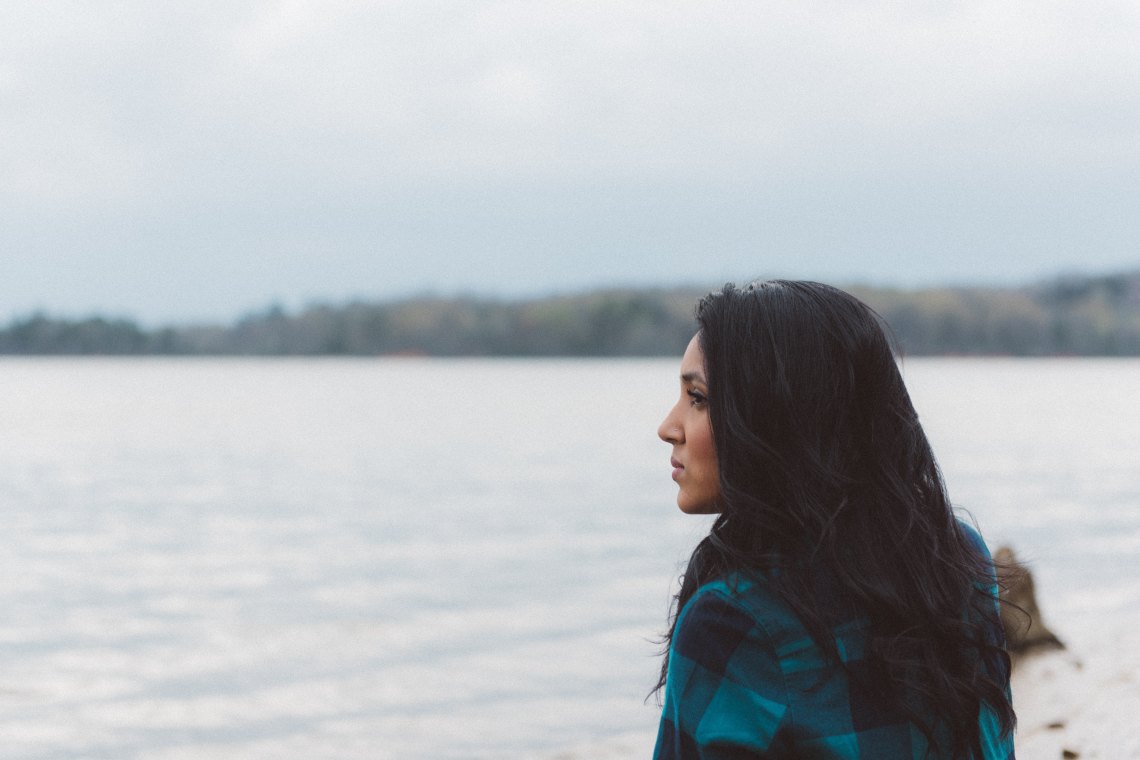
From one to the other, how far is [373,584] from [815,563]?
51.7ft

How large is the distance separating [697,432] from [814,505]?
0.24 meters

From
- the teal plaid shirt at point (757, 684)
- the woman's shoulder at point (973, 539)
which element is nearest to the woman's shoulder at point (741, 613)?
the teal plaid shirt at point (757, 684)

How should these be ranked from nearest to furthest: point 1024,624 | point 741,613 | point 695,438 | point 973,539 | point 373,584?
point 741,613
point 695,438
point 973,539
point 1024,624
point 373,584

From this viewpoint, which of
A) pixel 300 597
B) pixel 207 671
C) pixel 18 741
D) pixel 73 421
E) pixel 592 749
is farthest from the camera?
pixel 73 421

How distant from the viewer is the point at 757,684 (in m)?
1.87

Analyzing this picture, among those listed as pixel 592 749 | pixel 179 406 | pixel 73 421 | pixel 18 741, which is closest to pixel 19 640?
pixel 18 741

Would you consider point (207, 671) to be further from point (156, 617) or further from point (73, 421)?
point (73, 421)

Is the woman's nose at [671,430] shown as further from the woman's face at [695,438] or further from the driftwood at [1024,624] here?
the driftwood at [1024,624]

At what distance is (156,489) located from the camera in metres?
30.7

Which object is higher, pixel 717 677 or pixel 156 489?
pixel 717 677

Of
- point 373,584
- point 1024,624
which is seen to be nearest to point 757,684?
point 1024,624

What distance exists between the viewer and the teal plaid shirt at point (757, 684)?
6.12ft

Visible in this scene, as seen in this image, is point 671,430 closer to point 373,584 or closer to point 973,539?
point 973,539

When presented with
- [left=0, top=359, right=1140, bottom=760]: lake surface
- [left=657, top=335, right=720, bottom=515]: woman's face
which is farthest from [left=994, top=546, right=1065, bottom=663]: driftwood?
[left=657, top=335, right=720, bottom=515]: woman's face
